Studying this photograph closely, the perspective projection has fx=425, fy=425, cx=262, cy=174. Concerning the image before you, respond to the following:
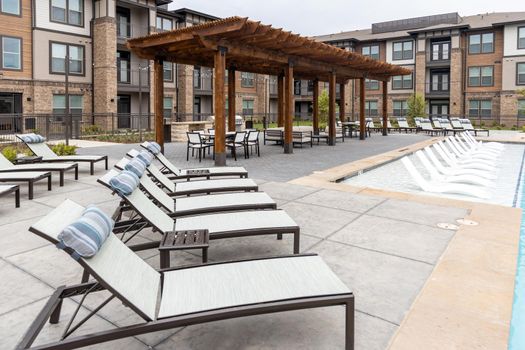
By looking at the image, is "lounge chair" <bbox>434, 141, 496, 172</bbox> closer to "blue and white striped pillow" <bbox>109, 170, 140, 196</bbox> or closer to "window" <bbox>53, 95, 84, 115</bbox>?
"blue and white striped pillow" <bbox>109, 170, 140, 196</bbox>

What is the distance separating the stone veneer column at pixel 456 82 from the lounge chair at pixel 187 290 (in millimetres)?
42683

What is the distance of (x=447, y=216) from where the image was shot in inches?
245

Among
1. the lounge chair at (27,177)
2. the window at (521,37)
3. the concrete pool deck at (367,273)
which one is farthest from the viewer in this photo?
the window at (521,37)

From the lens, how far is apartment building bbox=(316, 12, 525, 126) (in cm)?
3847

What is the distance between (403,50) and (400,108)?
6040 millimetres

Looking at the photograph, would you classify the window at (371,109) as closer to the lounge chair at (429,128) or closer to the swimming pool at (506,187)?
the lounge chair at (429,128)

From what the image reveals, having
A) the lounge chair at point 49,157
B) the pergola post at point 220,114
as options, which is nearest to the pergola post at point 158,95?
the pergola post at point 220,114

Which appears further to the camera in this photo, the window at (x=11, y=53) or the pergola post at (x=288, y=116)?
the window at (x=11, y=53)

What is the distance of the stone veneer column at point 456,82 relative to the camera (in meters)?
40.7

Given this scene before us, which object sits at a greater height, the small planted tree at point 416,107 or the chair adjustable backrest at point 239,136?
the small planted tree at point 416,107

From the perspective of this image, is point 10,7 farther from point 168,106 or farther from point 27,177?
point 27,177

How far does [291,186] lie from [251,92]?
109 ft

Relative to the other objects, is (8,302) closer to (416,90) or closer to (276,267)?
(276,267)

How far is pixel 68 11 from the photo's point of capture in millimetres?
26594
